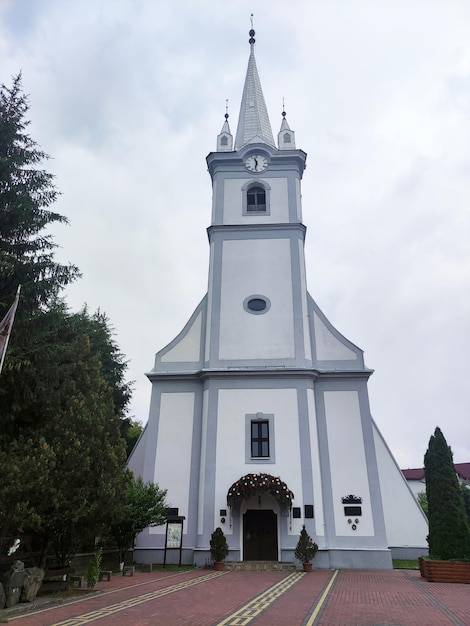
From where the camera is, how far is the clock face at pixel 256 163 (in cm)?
2905

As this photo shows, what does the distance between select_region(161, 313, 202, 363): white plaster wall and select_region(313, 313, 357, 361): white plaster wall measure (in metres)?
5.92

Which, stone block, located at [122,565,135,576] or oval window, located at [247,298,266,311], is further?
oval window, located at [247,298,266,311]

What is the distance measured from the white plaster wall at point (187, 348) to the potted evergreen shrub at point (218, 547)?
26.7 feet

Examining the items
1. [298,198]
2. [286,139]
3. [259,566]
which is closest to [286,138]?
[286,139]

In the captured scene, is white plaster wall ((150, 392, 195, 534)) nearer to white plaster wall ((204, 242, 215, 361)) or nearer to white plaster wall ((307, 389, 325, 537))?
white plaster wall ((204, 242, 215, 361))

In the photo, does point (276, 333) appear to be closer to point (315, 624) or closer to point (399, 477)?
point (399, 477)

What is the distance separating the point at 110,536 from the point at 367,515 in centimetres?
1044

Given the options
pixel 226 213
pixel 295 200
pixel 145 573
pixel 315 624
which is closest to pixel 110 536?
pixel 145 573

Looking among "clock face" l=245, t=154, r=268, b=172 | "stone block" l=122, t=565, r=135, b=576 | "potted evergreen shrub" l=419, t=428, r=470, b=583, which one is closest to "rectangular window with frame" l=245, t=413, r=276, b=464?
"stone block" l=122, t=565, r=135, b=576

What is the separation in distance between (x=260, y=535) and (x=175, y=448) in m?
5.21

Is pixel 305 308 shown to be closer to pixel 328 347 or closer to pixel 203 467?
pixel 328 347

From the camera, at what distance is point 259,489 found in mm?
20391

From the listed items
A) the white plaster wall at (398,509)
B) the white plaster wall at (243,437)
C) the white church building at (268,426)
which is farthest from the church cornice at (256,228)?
the white plaster wall at (398,509)

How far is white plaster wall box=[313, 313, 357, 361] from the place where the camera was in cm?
2439
